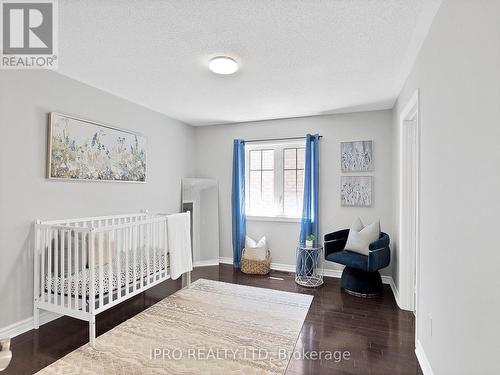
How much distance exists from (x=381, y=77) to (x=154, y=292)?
11.3ft

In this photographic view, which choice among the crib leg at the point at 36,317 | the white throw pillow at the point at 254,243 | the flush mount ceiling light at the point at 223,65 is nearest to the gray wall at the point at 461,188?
the flush mount ceiling light at the point at 223,65

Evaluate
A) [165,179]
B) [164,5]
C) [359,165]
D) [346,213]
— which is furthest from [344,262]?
[164,5]

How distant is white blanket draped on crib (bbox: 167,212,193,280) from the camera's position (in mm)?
3115

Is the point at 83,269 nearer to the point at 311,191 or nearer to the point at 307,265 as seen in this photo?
the point at 307,265

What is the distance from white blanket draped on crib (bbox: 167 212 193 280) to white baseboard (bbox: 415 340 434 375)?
2.38 metres

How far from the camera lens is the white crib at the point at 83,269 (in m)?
2.22

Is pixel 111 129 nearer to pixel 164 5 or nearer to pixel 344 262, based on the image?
pixel 164 5

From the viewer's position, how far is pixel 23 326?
91.9 inches

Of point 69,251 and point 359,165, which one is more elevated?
point 359,165

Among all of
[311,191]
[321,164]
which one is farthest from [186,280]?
[321,164]

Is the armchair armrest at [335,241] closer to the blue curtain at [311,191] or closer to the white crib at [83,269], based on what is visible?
the blue curtain at [311,191]

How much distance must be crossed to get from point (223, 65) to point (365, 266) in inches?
99.8

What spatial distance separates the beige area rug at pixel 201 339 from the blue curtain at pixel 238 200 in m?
1.22

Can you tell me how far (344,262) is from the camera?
3.21 meters
